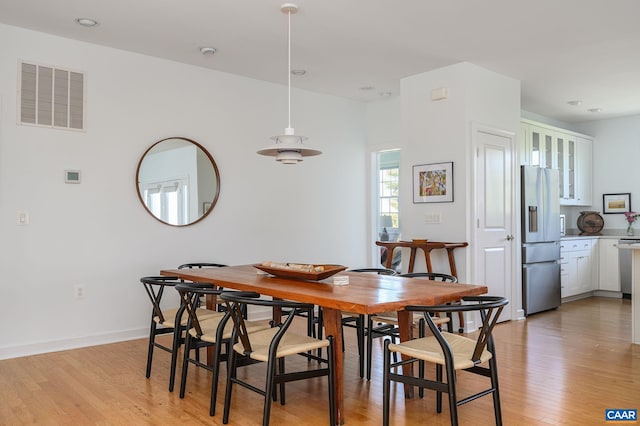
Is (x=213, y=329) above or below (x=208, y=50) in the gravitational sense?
below

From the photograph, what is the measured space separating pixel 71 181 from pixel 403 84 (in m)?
3.44

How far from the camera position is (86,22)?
13.4 feet

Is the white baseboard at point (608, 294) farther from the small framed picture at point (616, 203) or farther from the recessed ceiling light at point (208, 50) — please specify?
the recessed ceiling light at point (208, 50)

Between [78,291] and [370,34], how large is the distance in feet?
10.8

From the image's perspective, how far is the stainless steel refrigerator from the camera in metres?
5.75

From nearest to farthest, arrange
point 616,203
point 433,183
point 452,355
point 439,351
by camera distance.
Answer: point 452,355, point 439,351, point 433,183, point 616,203

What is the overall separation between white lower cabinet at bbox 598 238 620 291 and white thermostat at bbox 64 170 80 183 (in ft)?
22.3

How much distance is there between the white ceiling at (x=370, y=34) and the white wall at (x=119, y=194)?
25cm

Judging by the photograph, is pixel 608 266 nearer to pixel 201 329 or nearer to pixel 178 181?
pixel 178 181

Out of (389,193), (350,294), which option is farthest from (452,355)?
(389,193)

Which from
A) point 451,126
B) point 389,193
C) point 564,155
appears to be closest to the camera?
point 451,126

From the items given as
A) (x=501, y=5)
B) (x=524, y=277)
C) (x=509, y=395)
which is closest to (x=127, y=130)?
(x=501, y=5)

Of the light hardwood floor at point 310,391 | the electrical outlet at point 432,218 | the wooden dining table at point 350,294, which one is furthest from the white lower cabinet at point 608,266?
the wooden dining table at point 350,294

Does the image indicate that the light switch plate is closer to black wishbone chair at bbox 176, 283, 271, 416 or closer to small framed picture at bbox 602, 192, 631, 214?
black wishbone chair at bbox 176, 283, 271, 416
